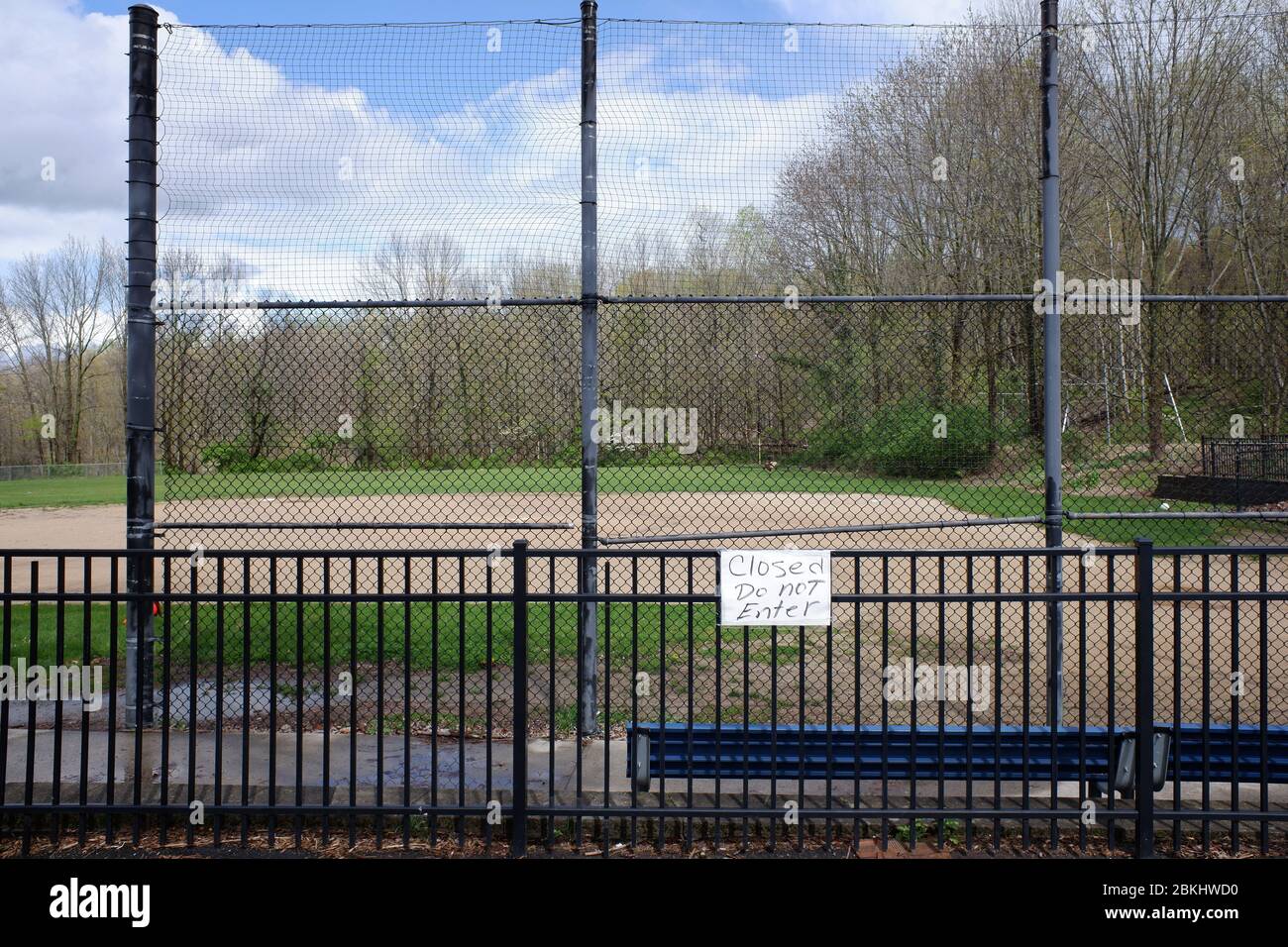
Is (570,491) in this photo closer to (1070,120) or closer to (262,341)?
(262,341)

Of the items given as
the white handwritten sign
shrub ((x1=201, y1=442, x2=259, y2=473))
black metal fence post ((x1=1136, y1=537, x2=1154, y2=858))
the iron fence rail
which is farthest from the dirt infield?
black metal fence post ((x1=1136, y1=537, x2=1154, y2=858))

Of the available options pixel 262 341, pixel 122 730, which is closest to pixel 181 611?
pixel 122 730

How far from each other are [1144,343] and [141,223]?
8.65 m

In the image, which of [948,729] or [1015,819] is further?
[948,729]

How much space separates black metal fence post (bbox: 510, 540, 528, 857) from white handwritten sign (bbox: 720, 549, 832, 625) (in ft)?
3.03

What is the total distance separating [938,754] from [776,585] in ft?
3.66

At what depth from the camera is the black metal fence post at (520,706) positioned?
439 centimetres

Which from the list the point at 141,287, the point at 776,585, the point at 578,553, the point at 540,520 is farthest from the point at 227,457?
the point at 540,520

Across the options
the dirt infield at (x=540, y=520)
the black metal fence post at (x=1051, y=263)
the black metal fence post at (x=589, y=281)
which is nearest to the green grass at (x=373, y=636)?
the dirt infield at (x=540, y=520)

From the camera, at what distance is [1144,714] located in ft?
14.3

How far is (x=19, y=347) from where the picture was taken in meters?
60.4

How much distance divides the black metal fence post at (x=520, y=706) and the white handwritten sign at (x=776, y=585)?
36.3 inches

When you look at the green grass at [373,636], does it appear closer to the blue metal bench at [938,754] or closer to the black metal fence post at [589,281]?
the black metal fence post at [589,281]

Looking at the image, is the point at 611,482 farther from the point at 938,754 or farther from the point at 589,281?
the point at 938,754
